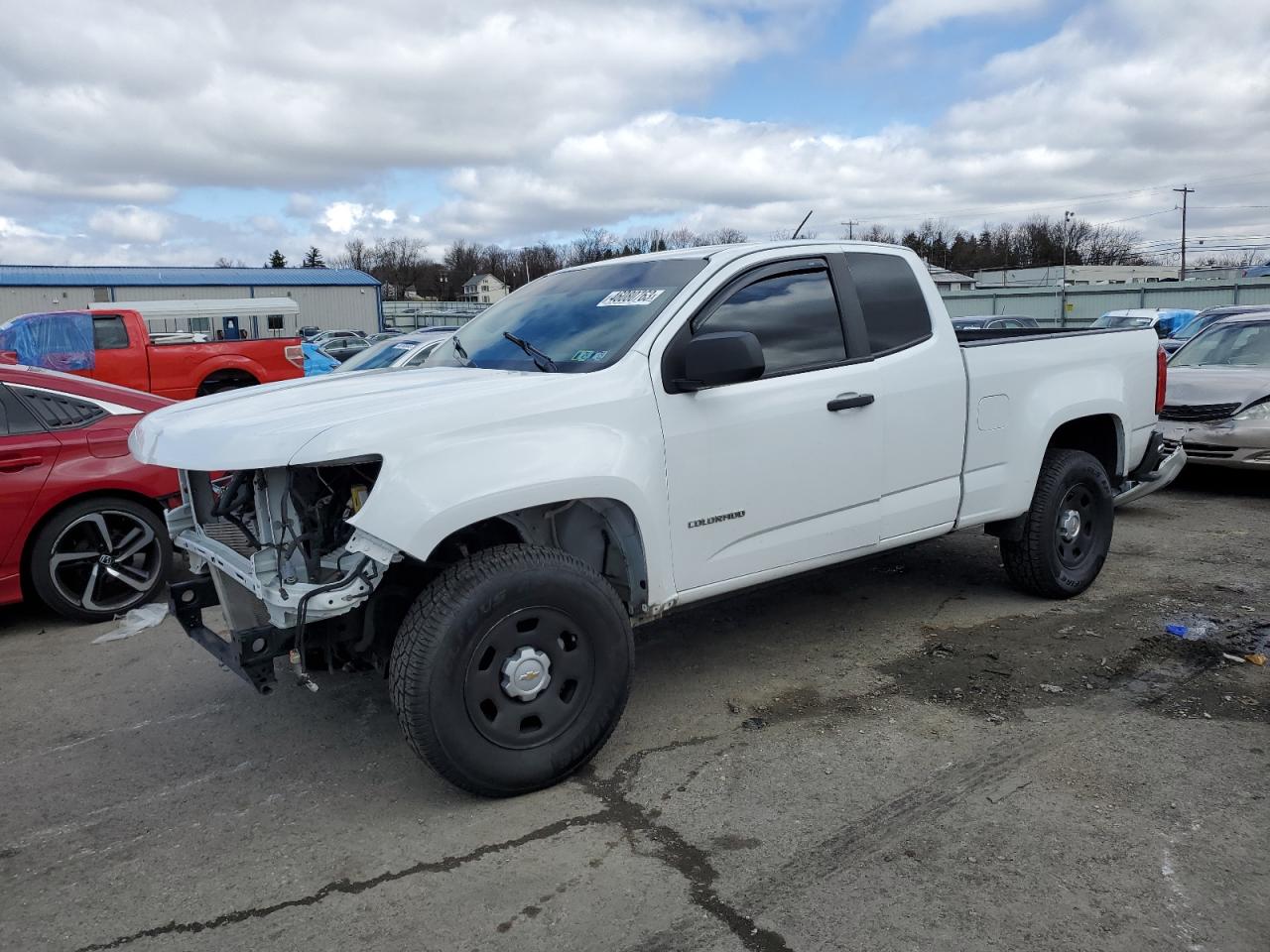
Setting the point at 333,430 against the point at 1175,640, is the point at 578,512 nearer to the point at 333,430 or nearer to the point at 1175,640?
the point at 333,430

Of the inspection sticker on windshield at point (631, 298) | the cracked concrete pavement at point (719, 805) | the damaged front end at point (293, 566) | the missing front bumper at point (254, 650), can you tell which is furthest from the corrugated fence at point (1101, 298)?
the missing front bumper at point (254, 650)

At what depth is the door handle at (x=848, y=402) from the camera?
421 centimetres

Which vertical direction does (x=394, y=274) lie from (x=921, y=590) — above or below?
above

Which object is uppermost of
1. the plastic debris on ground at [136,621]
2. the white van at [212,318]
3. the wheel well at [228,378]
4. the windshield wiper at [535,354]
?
the white van at [212,318]

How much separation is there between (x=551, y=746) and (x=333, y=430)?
4.45 feet

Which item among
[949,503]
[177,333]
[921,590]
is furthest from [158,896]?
[177,333]

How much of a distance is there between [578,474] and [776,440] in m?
1.00

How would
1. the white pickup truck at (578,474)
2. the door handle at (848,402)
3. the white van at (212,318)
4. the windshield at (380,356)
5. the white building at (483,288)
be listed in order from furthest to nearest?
the white building at (483,288)
the white van at (212,318)
the windshield at (380,356)
the door handle at (848,402)
the white pickup truck at (578,474)

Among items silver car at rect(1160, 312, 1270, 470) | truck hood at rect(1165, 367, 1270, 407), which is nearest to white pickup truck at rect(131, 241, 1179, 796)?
silver car at rect(1160, 312, 1270, 470)

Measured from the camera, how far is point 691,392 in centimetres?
381

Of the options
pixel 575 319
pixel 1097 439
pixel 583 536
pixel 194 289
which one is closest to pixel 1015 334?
pixel 1097 439

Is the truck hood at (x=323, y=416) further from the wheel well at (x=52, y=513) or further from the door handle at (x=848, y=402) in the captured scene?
the wheel well at (x=52, y=513)

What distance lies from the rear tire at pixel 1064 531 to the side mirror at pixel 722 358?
8.07ft

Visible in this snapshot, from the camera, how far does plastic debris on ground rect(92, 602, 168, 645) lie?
5.49m
